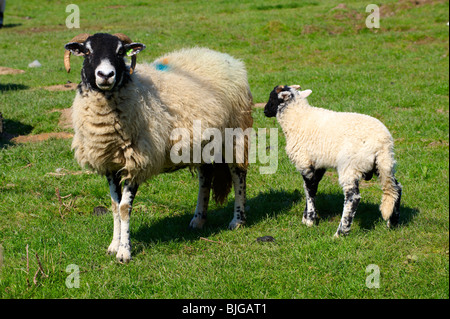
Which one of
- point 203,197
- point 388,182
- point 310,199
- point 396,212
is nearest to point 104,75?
point 203,197

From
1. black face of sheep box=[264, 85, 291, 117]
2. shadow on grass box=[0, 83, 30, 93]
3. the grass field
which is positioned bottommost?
the grass field

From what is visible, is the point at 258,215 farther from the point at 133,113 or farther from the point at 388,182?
the point at 133,113

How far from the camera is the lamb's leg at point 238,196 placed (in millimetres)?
6516

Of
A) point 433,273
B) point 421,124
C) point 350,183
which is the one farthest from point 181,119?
point 421,124

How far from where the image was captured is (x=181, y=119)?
5.86 metres

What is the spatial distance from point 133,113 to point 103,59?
26.5 inches

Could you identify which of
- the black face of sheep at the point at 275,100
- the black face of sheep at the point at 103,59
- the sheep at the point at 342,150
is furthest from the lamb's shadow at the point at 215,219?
the black face of sheep at the point at 103,59

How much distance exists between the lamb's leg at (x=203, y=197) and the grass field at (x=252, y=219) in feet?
0.61

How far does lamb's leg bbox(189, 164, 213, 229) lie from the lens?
256 inches

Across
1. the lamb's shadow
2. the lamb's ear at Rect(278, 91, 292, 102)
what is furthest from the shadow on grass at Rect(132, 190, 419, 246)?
the lamb's ear at Rect(278, 91, 292, 102)

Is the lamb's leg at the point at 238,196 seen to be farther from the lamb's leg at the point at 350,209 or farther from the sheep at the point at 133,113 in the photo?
the lamb's leg at the point at 350,209

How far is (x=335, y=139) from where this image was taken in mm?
5777

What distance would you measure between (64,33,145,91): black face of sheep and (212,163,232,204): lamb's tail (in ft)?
6.68

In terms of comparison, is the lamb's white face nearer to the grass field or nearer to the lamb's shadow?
the grass field
